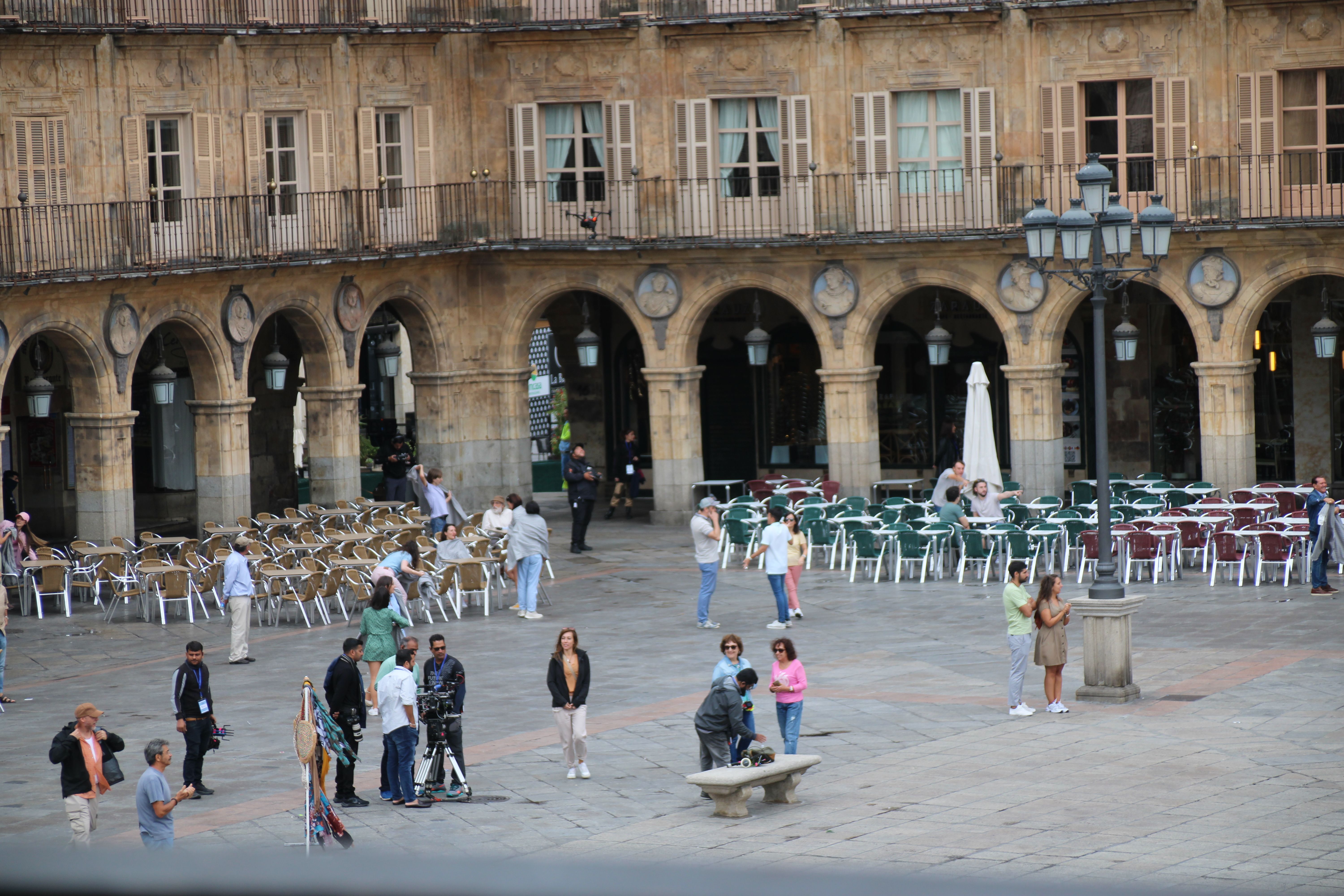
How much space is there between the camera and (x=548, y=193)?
32.0 meters

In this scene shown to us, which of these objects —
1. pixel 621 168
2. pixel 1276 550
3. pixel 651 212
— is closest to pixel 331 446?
pixel 651 212

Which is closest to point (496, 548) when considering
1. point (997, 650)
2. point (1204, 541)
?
point (997, 650)

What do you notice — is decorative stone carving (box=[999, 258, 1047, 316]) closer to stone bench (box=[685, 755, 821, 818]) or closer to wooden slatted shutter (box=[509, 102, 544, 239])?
wooden slatted shutter (box=[509, 102, 544, 239])

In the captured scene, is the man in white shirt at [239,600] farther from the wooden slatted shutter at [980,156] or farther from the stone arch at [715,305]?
the wooden slatted shutter at [980,156]

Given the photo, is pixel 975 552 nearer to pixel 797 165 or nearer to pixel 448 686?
pixel 797 165

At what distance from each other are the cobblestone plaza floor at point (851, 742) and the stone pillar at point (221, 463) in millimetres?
5009

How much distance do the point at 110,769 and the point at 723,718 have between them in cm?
415

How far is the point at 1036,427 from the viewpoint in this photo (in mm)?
30312

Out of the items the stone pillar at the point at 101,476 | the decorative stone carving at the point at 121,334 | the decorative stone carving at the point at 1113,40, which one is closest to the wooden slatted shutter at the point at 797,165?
the decorative stone carving at the point at 1113,40

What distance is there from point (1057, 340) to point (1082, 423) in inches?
141

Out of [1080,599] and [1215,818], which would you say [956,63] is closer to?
[1080,599]

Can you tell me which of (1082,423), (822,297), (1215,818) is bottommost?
(1215,818)

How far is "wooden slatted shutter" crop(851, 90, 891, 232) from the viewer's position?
30.6m

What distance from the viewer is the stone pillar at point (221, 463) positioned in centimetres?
2855
